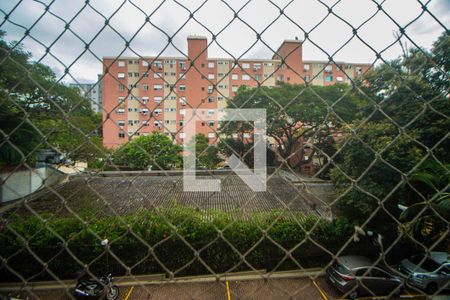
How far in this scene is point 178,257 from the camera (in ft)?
15.0

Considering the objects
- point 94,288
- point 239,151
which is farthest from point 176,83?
point 94,288

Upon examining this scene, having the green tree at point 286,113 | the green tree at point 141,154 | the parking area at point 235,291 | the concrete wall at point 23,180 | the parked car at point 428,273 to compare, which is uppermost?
the green tree at point 286,113

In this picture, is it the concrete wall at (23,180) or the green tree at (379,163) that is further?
the green tree at (379,163)

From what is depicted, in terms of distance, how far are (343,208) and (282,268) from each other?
1739 millimetres

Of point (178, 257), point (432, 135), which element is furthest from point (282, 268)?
point (432, 135)

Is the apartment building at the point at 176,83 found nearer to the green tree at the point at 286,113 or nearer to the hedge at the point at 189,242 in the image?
the green tree at the point at 286,113

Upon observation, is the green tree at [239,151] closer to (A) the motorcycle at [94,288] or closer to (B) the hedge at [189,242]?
(A) the motorcycle at [94,288]

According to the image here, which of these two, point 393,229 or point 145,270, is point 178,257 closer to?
point 145,270

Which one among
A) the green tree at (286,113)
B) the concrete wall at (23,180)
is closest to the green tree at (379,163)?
the green tree at (286,113)

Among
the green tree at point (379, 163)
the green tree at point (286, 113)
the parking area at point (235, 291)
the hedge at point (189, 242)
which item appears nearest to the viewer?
the green tree at point (286, 113)

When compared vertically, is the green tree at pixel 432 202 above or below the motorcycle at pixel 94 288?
above

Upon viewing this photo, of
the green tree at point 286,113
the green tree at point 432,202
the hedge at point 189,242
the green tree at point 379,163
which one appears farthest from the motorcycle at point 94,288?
the green tree at point 379,163

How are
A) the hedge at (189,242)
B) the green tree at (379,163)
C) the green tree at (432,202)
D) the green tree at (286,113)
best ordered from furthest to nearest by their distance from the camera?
the hedge at (189,242) → the green tree at (379,163) → the green tree at (432,202) → the green tree at (286,113)

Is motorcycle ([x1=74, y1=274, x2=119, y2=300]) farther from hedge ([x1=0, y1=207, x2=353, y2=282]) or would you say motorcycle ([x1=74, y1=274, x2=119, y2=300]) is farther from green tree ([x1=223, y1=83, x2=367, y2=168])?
hedge ([x1=0, y1=207, x2=353, y2=282])
